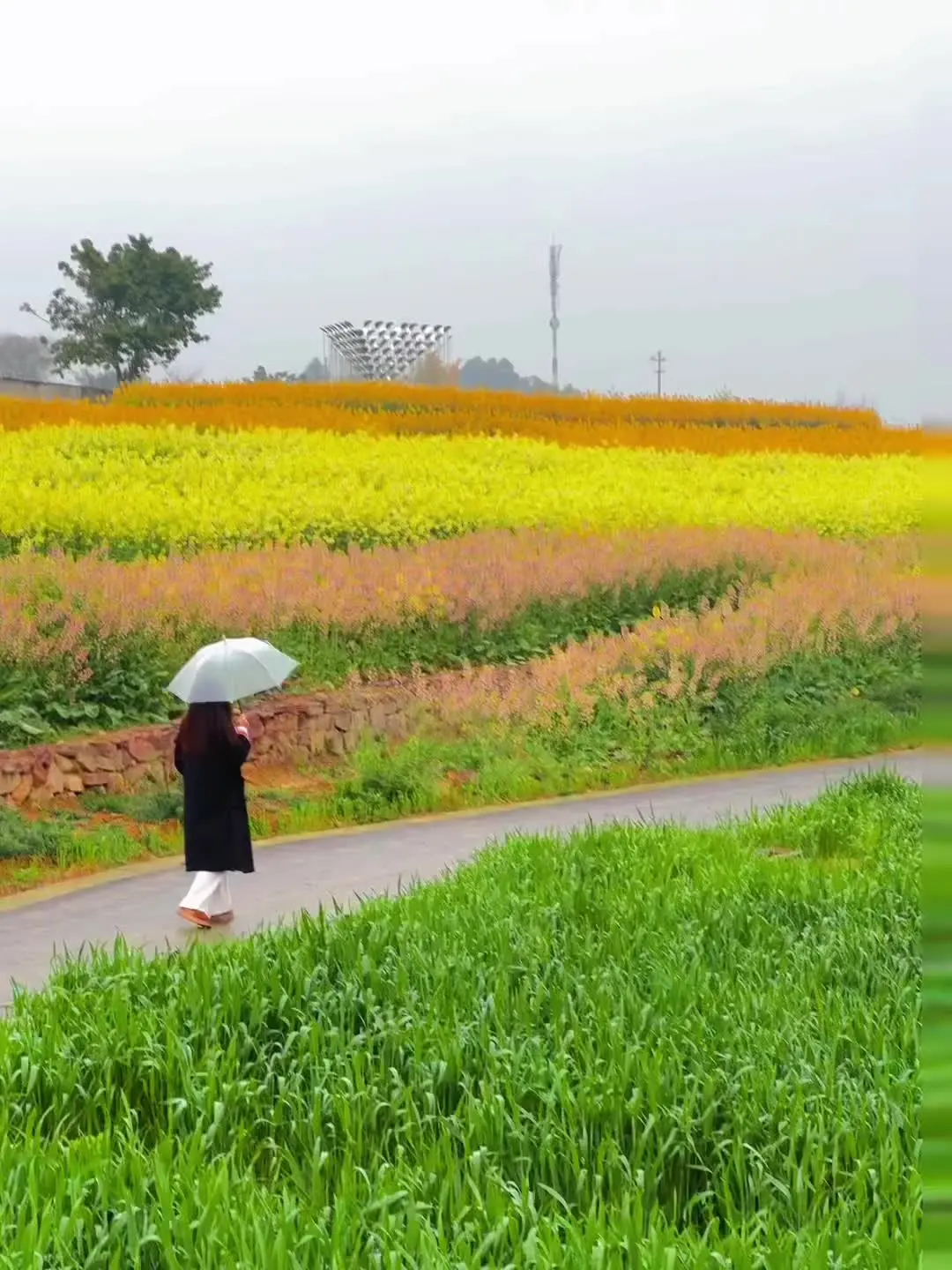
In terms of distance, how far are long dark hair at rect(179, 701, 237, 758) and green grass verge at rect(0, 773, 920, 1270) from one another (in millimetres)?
1727

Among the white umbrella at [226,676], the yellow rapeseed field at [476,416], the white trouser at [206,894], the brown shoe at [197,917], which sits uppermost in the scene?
the yellow rapeseed field at [476,416]

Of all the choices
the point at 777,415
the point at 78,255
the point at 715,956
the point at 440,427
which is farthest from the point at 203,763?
the point at 78,255

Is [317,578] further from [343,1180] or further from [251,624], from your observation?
[343,1180]

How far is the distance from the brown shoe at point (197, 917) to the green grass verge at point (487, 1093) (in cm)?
128

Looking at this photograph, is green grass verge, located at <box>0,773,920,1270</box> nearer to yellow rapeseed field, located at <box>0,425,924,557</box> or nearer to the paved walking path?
the paved walking path

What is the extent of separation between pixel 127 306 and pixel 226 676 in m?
34.4

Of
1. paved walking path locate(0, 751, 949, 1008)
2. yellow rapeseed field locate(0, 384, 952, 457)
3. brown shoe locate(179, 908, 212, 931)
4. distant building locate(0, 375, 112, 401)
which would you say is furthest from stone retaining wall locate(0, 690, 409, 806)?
distant building locate(0, 375, 112, 401)

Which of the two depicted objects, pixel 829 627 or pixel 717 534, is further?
pixel 717 534

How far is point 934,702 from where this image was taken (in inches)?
19.1

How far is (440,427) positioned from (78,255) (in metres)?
16.9

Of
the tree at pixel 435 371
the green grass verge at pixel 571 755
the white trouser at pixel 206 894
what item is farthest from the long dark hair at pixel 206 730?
the tree at pixel 435 371

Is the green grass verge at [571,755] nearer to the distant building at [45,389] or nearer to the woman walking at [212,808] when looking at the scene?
the woman walking at [212,808]

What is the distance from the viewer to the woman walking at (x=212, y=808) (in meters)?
6.58

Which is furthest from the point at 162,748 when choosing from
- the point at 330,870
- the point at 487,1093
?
the point at 487,1093
